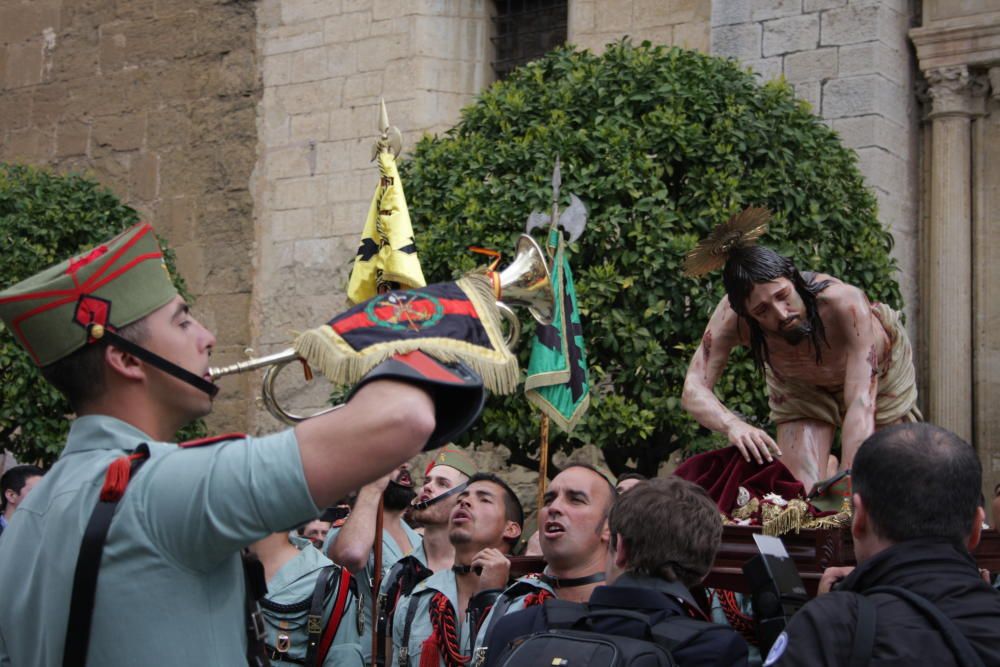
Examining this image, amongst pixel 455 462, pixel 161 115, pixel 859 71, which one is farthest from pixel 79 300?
pixel 161 115

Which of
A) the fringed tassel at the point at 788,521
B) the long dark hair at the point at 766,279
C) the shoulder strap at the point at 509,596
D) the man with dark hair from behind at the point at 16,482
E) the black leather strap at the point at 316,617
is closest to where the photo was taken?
the fringed tassel at the point at 788,521

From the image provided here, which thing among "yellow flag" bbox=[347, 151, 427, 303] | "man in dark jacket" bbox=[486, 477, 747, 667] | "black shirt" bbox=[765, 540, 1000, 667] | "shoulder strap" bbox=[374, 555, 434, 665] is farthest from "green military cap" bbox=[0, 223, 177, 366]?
"shoulder strap" bbox=[374, 555, 434, 665]

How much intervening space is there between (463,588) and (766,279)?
5.29ft

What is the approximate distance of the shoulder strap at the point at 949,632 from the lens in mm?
2354

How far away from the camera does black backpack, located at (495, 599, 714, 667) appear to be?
297 centimetres

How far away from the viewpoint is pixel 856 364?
4.65 metres

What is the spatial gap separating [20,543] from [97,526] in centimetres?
24

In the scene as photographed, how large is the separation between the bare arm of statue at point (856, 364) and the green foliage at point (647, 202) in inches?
112

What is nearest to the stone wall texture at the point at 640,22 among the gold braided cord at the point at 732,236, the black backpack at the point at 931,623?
the gold braided cord at the point at 732,236

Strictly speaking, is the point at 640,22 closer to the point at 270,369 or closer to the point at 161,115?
the point at 161,115

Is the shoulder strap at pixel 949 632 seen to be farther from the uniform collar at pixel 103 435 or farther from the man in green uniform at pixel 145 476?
the uniform collar at pixel 103 435

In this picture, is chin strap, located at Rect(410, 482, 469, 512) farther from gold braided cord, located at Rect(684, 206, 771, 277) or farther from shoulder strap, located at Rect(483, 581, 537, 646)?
gold braided cord, located at Rect(684, 206, 771, 277)

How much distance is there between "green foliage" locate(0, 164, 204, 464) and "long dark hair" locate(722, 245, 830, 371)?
683 cm

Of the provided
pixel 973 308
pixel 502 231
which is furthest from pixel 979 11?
pixel 502 231
